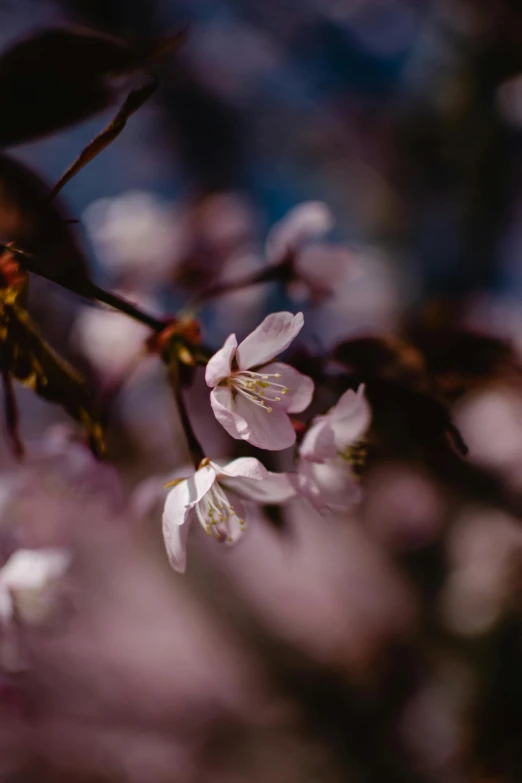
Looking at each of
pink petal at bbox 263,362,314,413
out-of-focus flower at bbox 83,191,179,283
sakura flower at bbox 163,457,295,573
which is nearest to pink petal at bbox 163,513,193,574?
sakura flower at bbox 163,457,295,573

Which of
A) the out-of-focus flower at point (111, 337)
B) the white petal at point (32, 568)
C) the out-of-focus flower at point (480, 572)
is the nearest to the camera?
the white petal at point (32, 568)

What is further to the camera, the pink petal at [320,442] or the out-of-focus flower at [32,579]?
the out-of-focus flower at [32,579]

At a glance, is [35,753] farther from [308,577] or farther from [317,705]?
[308,577]

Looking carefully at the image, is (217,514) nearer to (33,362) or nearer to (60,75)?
(33,362)

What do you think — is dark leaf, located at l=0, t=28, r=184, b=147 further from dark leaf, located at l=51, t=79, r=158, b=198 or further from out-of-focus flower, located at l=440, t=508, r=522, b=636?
out-of-focus flower, located at l=440, t=508, r=522, b=636

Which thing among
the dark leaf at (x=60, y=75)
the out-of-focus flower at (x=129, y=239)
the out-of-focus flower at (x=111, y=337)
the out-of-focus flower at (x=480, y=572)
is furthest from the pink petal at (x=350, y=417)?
the out-of-focus flower at (x=480, y=572)

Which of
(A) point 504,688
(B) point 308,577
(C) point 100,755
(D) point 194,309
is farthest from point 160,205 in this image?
(B) point 308,577

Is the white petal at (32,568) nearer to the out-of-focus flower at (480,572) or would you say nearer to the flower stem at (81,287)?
the flower stem at (81,287)
